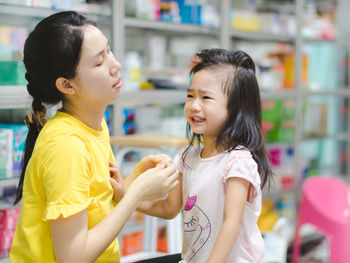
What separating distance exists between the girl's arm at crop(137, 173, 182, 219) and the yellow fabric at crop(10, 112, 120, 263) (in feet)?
0.60

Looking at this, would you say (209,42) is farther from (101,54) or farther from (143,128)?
(101,54)

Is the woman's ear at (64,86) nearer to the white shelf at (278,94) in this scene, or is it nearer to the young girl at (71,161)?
the young girl at (71,161)

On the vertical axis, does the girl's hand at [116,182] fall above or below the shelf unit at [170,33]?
below

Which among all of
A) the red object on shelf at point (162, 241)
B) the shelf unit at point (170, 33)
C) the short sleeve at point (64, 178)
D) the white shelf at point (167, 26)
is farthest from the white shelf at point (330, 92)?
the short sleeve at point (64, 178)

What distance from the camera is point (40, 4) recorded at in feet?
7.34

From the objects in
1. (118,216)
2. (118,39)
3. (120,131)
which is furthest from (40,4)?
(118,216)

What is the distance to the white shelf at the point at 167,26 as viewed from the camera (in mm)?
2619

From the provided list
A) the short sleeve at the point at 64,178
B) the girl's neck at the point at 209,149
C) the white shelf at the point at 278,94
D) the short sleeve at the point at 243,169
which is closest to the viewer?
the short sleeve at the point at 64,178

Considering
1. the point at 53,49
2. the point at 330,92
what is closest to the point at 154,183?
the point at 53,49

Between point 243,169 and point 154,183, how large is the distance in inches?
9.7

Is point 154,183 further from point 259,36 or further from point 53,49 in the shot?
point 259,36

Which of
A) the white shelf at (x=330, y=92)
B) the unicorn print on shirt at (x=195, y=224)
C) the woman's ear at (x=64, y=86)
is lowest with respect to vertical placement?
the unicorn print on shirt at (x=195, y=224)

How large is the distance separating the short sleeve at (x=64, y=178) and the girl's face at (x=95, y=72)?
156mm

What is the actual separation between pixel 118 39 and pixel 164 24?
0.41 m
